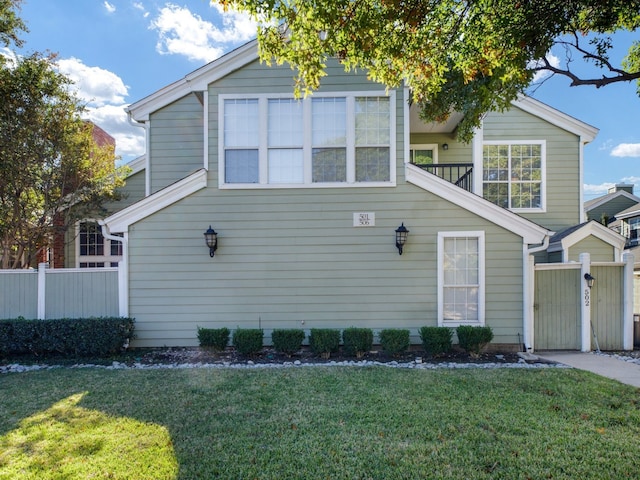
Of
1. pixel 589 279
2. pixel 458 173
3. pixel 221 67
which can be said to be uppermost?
pixel 221 67

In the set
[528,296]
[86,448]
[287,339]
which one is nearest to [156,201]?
[287,339]

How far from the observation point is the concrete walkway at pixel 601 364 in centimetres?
536

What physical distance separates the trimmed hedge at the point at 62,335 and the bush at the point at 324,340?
3640mm

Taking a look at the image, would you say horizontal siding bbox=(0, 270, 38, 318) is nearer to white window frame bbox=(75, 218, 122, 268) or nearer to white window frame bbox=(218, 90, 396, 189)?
white window frame bbox=(75, 218, 122, 268)

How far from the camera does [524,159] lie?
9.31 metres

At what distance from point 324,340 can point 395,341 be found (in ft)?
4.24

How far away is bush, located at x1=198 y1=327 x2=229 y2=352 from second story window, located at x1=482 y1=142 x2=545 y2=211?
7.42 m

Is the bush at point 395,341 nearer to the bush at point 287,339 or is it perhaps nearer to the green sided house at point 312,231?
the green sided house at point 312,231

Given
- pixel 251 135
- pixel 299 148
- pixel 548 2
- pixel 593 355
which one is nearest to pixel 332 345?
pixel 299 148

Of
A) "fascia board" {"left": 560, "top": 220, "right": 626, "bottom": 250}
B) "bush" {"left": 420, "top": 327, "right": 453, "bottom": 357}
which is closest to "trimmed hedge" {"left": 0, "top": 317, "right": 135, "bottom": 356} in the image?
"bush" {"left": 420, "top": 327, "right": 453, "bottom": 357}

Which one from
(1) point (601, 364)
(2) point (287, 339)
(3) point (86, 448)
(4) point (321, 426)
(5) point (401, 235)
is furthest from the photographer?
(5) point (401, 235)

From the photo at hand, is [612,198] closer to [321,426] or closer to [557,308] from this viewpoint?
[557,308]

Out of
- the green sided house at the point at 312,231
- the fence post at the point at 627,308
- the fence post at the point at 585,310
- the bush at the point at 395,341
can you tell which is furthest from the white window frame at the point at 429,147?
the bush at the point at 395,341

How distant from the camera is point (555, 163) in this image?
9227 millimetres
